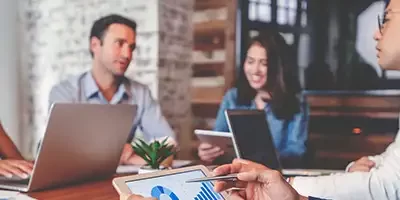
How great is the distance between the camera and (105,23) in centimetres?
295

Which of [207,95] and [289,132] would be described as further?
[207,95]

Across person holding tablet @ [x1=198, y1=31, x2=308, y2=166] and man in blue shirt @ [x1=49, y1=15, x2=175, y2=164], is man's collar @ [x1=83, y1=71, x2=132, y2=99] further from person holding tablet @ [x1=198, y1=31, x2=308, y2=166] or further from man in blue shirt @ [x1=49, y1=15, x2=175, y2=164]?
person holding tablet @ [x1=198, y1=31, x2=308, y2=166]

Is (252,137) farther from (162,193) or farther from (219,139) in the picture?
(162,193)

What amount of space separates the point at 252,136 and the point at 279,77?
89cm

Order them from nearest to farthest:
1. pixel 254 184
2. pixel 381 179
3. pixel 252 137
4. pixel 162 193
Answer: pixel 162 193 < pixel 254 184 < pixel 381 179 < pixel 252 137

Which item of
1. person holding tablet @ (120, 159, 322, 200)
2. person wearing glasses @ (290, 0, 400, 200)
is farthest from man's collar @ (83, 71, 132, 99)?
person holding tablet @ (120, 159, 322, 200)

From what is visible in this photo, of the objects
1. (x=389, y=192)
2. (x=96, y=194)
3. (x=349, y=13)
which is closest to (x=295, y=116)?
(x=349, y=13)

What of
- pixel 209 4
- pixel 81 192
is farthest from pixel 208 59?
pixel 81 192

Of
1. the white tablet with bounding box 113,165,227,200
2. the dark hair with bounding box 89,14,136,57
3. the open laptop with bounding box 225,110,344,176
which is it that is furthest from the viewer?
the dark hair with bounding box 89,14,136,57

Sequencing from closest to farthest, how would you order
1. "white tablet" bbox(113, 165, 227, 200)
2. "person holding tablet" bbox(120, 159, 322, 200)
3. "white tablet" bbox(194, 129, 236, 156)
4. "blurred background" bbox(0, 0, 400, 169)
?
1. "white tablet" bbox(113, 165, 227, 200)
2. "person holding tablet" bbox(120, 159, 322, 200)
3. "white tablet" bbox(194, 129, 236, 156)
4. "blurred background" bbox(0, 0, 400, 169)

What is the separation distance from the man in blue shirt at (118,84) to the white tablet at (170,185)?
1.75m

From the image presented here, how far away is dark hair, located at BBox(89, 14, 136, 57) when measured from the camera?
2.92 meters

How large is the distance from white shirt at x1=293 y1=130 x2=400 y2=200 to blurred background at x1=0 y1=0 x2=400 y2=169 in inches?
44.2

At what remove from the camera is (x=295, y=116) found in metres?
2.70
